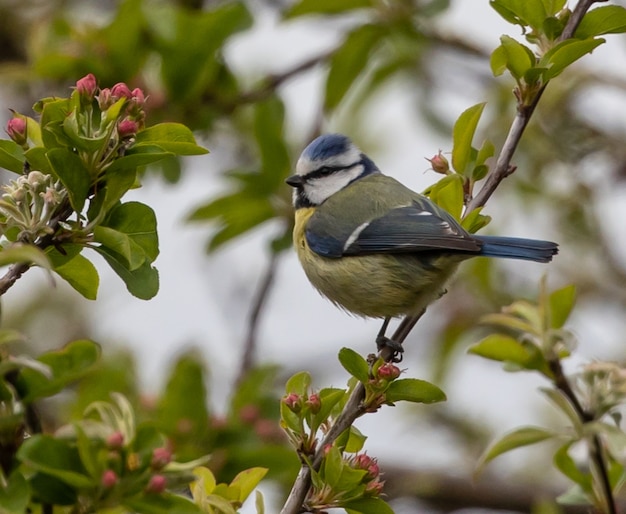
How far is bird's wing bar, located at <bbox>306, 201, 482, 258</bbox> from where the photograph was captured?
2449 mm

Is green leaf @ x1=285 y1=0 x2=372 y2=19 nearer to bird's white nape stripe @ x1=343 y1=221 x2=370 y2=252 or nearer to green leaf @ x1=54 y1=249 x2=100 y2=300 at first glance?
bird's white nape stripe @ x1=343 y1=221 x2=370 y2=252

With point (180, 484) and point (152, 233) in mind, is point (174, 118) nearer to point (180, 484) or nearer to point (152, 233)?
point (152, 233)

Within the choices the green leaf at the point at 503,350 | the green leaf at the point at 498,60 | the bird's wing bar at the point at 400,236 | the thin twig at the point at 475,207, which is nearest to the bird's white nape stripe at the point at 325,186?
the bird's wing bar at the point at 400,236

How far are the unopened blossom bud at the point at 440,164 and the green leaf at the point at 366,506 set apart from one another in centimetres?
87

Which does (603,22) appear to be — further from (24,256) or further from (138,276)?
(24,256)

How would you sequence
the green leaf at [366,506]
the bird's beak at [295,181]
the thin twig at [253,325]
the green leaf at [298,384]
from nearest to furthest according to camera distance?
1. the green leaf at [366,506]
2. the green leaf at [298,384]
3. the thin twig at [253,325]
4. the bird's beak at [295,181]

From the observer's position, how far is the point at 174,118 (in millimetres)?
3410

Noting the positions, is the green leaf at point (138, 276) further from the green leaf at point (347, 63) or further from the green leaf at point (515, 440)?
the green leaf at point (347, 63)

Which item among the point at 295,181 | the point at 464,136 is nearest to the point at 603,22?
the point at 464,136

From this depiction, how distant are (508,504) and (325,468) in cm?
215

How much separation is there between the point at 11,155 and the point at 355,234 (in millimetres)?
1532

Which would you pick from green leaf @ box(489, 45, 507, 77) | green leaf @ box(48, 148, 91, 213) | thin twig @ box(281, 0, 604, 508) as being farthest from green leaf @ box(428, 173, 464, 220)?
green leaf @ box(48, 148, 91, 213)

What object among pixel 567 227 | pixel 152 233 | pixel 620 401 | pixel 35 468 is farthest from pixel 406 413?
pixel 35 468

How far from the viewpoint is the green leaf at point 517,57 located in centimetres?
186
